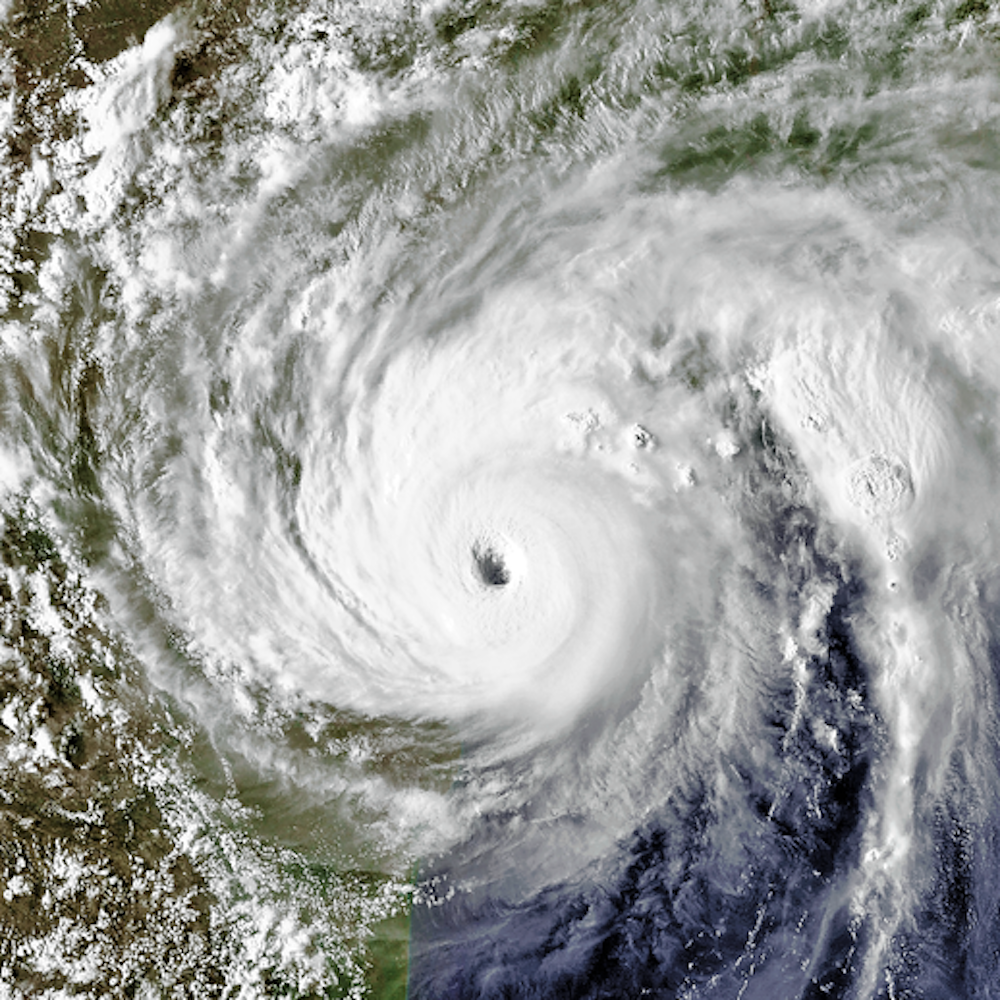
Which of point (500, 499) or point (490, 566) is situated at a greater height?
point (500, 499)

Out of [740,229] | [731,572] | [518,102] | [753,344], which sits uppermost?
[518,102]

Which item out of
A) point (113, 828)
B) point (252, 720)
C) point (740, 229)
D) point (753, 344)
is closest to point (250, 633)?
point (252, 720)

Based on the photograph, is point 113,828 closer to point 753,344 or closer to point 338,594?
point 338,594
